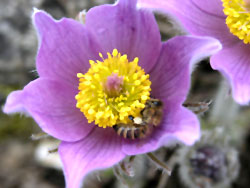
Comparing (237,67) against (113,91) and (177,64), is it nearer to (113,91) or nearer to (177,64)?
(177,64)

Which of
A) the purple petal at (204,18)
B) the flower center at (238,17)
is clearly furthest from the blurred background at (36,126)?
the flower center at (238,17)

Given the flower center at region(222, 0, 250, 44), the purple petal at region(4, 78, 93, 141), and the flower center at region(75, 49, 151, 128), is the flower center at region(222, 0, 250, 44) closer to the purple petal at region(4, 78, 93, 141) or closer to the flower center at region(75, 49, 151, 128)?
the flower center at region(75, 49, 151, 128)

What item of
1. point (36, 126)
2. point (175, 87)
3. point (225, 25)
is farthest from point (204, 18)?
point (36, 126)

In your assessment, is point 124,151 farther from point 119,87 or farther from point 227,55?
point 227,55

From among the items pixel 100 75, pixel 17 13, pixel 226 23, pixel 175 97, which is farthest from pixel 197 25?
pixel 17 13

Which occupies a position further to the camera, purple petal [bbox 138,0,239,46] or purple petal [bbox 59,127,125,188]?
purple petal [bbox 138,0,239,46]

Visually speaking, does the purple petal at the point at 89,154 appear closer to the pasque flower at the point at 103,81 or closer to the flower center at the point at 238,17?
the pasque flower at the point at 103,81

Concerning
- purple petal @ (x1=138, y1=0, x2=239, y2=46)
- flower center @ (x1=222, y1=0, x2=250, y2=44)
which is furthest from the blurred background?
flower center @ (x1=222, y1=0, x2=250, y2=44)
